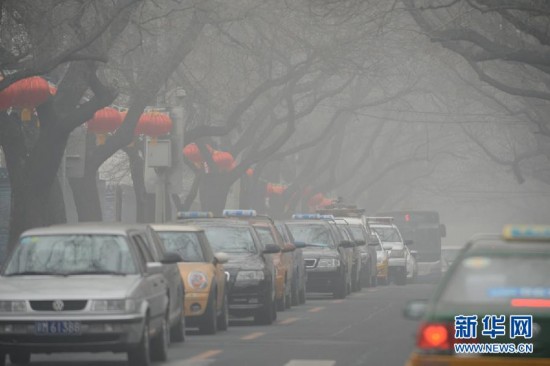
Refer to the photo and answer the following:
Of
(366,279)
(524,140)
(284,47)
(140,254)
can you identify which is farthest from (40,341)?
(524,140)

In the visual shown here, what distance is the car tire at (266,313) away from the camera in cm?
2595

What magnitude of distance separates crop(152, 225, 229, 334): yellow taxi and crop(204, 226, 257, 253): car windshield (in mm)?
2225

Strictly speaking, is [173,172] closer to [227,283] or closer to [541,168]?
[227,283]

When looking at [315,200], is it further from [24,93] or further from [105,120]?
→ [24,93]

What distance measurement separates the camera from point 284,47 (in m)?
54.2

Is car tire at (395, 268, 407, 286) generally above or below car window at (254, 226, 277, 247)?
below

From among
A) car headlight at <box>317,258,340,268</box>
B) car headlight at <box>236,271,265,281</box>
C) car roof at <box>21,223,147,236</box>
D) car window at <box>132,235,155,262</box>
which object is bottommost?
car headlight at <box>317,258,340,268</box>

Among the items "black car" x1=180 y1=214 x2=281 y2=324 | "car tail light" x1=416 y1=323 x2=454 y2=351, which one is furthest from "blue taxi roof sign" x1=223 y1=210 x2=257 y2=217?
"car tail light" x1=416 y1=323 x2=454 y2=351

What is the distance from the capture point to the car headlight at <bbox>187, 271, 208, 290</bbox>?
74.2 feet

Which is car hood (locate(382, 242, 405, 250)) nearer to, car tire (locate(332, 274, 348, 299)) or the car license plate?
car tire (locate(332, 274, 348, 299))

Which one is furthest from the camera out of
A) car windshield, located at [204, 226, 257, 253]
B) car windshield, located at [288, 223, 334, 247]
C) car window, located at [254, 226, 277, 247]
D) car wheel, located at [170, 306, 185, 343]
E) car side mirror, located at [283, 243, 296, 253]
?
car windshield, located at [288, 223, 334, 247]

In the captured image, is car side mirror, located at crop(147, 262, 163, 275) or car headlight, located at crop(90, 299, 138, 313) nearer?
car headlight, located at crop(90, 299, 138, 313)

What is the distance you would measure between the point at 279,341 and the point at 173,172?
58.1 ft

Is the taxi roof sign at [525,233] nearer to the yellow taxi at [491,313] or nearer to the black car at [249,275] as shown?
the yellow taxi at [491,313]
